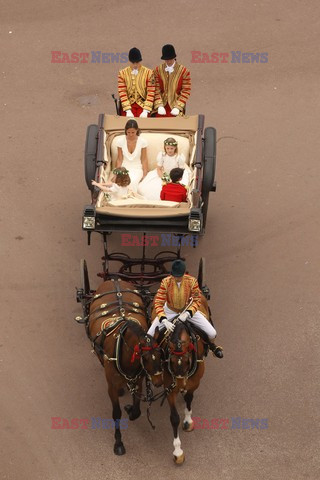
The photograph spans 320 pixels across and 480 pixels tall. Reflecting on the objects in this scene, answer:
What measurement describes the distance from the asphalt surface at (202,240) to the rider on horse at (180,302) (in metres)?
1.29

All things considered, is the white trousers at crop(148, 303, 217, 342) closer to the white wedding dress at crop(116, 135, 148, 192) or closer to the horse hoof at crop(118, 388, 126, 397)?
the horse hoof at crop(118, 388, 126, 397)

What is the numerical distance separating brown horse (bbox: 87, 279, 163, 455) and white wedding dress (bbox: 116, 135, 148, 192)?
1944 millimetres

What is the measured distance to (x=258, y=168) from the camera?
46.5 feet

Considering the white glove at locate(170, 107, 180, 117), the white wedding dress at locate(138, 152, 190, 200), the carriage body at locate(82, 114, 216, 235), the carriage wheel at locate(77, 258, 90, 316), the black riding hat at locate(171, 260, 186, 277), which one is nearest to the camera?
the black riding hat at locate(171, 260, 186, 277)

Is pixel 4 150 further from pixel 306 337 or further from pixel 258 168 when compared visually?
pixel 306 337

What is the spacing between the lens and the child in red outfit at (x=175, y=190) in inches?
426

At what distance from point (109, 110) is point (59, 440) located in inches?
287

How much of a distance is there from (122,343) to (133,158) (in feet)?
11.7

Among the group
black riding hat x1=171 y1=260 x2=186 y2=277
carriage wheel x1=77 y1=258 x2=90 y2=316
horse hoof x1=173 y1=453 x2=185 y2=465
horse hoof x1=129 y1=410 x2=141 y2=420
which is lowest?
horse hoof x1=173 y1=453 x2=185 y2=465

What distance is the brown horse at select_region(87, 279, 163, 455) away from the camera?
867 centimetres

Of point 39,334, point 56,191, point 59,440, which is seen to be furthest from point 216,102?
point 59,440

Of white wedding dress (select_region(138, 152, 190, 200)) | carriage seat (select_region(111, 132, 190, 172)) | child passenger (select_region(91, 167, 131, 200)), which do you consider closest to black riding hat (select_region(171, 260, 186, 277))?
child passenger (select_region(91, 167, 131, 200))

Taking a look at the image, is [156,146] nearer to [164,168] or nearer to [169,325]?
[164,168]

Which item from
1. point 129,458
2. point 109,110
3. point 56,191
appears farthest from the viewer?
point 109,110
